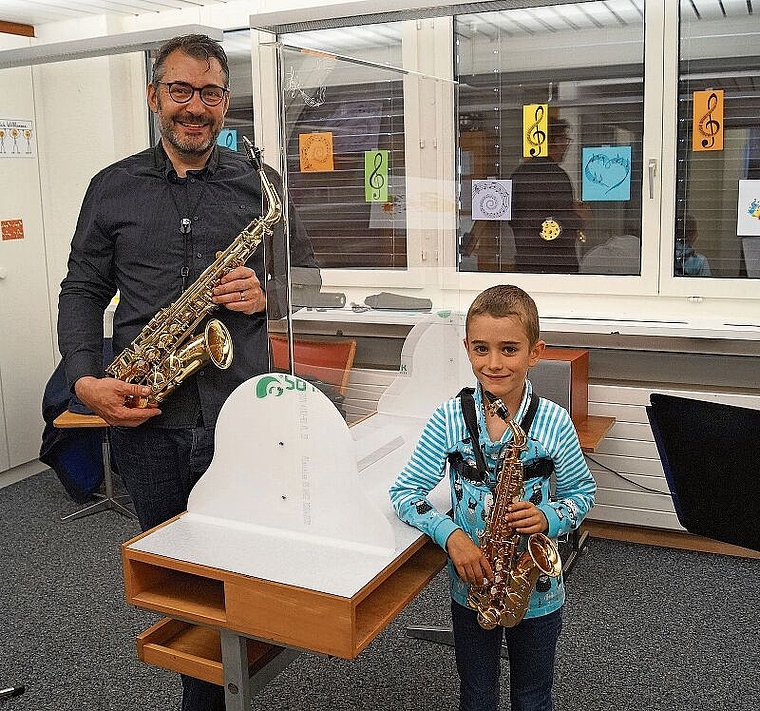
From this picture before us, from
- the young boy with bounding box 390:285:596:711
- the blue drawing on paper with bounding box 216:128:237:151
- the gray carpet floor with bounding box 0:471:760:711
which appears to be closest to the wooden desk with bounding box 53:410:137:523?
the gray carpet floor with bounding box 0:471:760:711

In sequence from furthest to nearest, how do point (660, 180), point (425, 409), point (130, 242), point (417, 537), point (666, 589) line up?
1. point (660, 180)
2. point (666, 589)
3. point (425, 409)
4. point (130, 242)
5. point (417, 537)

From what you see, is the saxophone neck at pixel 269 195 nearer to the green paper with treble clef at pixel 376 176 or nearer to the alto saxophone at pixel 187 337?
the alto saxophone at pixel 187 337

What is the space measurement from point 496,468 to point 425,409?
67 centimetres

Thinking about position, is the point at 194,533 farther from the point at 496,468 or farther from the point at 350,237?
the point at 350,237

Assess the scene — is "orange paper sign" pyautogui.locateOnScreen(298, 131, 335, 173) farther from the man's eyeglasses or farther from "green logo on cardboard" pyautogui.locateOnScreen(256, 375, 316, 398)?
"green logo on cardboard" pyautogui.locateOnScreen(256, 375, 316, 398)

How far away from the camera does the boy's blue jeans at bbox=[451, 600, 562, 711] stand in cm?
197

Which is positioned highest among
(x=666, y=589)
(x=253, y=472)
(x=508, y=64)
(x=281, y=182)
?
(x=508, y=64)

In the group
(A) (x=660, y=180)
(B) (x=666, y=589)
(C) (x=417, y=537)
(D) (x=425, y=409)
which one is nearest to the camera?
(C) (x=417, y=537)

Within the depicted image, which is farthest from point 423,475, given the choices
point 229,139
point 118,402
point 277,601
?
point 229,139

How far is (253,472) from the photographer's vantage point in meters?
1.96

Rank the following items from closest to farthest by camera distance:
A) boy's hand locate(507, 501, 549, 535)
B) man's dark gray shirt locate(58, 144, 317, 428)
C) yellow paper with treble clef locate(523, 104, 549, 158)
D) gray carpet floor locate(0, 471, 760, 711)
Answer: boy's hand locate(507, 501, 549, 535) → man's dark gray shirt locate(58, 144, 317, 428) → gray carpet floor locate(0, 471, 760, 711) → yellow paper with treble clef locate(523, 104, 549, 158)

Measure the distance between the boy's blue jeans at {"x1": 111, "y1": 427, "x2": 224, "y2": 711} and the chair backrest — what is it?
323 mm

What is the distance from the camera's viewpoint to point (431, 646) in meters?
3.07

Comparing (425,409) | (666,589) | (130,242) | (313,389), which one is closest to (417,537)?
(313,389)
